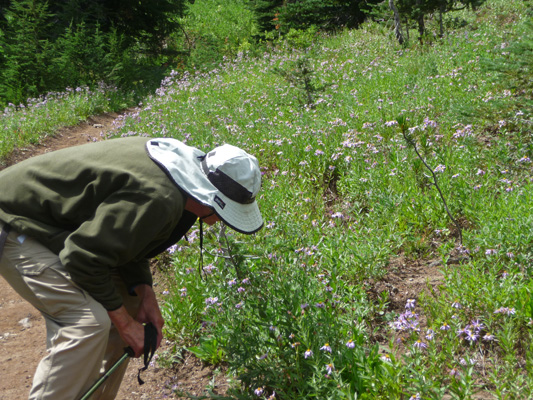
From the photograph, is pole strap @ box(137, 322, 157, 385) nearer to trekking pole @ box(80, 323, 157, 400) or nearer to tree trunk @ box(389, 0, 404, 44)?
trekking pole @ box(80, 323, 157, 400)

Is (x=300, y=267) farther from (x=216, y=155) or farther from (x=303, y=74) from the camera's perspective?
(x=303, y=74)

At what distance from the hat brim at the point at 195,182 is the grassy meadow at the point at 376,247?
A: 58cm

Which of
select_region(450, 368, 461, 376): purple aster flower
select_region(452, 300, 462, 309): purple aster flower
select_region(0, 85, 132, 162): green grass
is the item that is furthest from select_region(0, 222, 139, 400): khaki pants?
select_region(0, 85, 132, 162): green grass

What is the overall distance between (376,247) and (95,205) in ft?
7.67

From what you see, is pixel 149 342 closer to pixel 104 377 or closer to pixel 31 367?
pixel 104 377

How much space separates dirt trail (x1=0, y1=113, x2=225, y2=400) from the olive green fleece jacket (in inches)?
51.5

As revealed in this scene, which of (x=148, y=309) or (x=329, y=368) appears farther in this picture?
(x=148, y=309)

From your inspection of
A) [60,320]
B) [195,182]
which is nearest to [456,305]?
[195,182]

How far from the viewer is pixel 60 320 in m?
2.64

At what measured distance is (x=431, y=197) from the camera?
183 inches

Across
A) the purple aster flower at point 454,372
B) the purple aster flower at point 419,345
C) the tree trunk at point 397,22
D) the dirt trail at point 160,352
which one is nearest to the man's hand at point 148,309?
the dirt trail at point 160,352

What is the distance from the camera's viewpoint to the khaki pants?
8.27 feet

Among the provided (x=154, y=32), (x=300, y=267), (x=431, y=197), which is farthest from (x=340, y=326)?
(x=154, y=32)

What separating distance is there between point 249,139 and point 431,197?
3174mm
